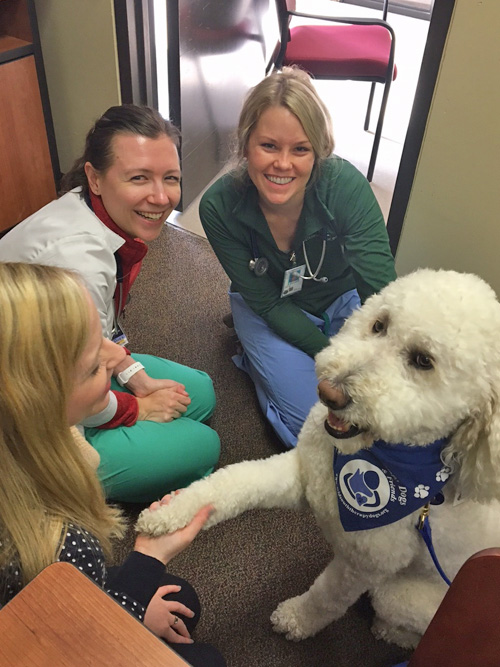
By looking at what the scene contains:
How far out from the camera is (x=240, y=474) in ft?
3.59

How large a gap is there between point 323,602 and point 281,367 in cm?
66

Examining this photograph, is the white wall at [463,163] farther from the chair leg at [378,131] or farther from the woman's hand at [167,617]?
the woman's hand at [167,617]

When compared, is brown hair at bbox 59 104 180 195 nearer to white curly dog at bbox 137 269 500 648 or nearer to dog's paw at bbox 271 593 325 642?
white curly dog at bbox 137 269 500 648

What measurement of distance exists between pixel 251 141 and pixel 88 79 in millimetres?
1063

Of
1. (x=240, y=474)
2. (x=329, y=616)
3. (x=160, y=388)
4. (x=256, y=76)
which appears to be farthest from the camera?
(x=256, y=76)

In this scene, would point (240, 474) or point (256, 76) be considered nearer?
point (240, 474)

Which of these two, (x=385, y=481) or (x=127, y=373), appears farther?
(x=127, y=373)

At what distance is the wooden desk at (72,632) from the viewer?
503mm

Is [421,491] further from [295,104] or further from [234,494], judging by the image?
[295,104]

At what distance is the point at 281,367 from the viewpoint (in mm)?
1621

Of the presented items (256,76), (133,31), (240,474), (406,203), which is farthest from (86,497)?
(256,76)

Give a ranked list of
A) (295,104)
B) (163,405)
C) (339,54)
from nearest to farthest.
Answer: (295,104) < (163,405) < (339,54)

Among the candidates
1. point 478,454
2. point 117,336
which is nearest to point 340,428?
point 478,454

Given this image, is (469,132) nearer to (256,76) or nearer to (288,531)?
A: (288,531)
